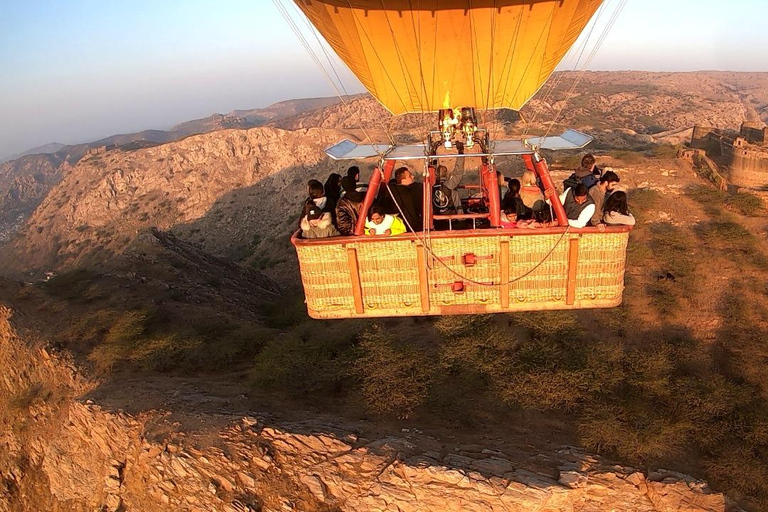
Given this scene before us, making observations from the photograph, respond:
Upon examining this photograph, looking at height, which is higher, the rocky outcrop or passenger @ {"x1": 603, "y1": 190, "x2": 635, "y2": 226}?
passenger @ {"x1": 603, "y1": 190, "x2": 635, "y2": 226}

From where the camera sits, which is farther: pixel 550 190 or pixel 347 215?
pixel 347 215

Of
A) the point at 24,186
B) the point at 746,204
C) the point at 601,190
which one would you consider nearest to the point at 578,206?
the point at 601,190

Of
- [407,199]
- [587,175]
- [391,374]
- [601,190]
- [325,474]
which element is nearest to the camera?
[407,199]

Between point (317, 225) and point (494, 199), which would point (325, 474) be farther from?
point (494, 199)

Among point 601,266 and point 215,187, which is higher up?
point 601,266

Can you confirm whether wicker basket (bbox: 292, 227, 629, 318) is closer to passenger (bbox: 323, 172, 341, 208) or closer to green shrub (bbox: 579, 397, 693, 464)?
passenger (bbox: 323, 172, 341, 208)

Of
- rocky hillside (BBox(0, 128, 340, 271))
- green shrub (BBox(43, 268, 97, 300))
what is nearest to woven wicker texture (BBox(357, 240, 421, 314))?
green shrub (BBox(43, 268, 97, 300))
